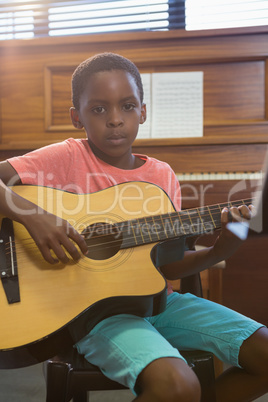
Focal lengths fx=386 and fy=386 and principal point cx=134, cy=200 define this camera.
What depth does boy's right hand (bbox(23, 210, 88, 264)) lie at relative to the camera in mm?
878

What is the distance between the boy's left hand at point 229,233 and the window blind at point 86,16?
1824 mm

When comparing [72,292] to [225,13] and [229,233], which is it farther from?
[225,13]

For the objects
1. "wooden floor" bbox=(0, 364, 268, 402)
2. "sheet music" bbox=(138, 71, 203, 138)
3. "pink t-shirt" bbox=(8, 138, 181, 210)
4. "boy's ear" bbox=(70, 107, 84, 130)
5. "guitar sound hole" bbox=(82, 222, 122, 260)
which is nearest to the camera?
"guitar sound hole" bbox=(82, 222, 122, 260)

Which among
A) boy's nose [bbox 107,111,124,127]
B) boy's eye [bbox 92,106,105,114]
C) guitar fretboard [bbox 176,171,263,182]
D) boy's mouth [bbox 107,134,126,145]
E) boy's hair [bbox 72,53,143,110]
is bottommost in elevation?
guitar fretboard [bbox 176,171,263,182]

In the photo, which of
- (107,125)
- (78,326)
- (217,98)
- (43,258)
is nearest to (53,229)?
(43,258)

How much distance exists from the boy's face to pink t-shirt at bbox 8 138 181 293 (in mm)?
52

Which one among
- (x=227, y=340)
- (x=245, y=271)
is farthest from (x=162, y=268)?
(x=245, y=271)

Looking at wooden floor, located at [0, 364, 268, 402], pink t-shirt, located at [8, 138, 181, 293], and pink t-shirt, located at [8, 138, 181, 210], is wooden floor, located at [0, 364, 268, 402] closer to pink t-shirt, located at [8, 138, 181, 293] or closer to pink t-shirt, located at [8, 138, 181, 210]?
pink t-shirt, located at [8, 138, 181, 293]

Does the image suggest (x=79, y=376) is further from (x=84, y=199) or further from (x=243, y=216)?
(x=243, y=216)

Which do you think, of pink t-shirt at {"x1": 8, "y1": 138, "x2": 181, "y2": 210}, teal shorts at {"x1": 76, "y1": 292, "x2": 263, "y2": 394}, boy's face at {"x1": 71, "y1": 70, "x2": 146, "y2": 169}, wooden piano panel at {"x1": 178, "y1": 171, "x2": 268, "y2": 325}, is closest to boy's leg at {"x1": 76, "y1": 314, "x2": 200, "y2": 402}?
teal shorts at {"x1": 76, "y1": 292, "x2": 263, "y2": 394}

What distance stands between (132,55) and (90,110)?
1084 millimetres

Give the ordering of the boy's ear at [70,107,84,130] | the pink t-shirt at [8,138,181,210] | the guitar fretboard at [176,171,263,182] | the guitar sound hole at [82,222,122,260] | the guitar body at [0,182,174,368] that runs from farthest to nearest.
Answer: the guitar fretboard at [176,171,263,182] < the boy's ear at [70,107,84,130] < the pink t-shirt at [8,138,181,210] < the guitar sound hole at [82,222,122,260] < the guitar body at [0,182,174,368]

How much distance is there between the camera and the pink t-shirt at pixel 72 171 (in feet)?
3.44

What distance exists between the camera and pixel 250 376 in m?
0.87
